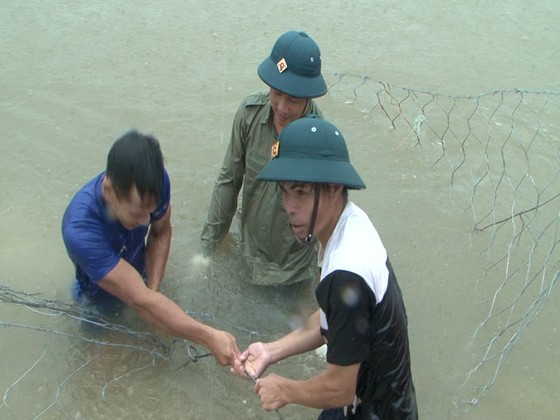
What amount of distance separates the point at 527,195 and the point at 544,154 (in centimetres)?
62

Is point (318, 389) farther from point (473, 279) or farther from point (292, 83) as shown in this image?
point (473, 279)

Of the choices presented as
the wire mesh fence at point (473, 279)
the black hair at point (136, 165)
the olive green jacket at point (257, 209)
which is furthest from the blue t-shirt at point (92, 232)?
the olive green jacket at point (257, 209)

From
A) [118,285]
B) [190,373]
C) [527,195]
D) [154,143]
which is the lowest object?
[190,373]

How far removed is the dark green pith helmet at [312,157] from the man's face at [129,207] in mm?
756

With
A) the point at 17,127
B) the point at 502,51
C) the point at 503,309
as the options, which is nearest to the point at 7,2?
the point at 17,127

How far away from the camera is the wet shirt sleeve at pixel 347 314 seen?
1.66m

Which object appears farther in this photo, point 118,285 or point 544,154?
point 544,154

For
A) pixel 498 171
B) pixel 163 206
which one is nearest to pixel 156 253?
pixel 163 206

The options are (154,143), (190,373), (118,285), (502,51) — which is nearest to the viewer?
(154,143)

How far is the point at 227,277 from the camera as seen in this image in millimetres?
3809

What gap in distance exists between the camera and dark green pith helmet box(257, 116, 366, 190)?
5.57 feet

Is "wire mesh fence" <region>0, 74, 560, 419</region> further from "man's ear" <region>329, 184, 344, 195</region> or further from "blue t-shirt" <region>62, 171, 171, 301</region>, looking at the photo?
"man's ear" <region>329, 184, 344, 195</region>

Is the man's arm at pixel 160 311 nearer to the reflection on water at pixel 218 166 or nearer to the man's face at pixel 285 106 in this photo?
the reflection on water at pixel 218 166

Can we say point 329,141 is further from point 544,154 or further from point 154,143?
point 544,154
